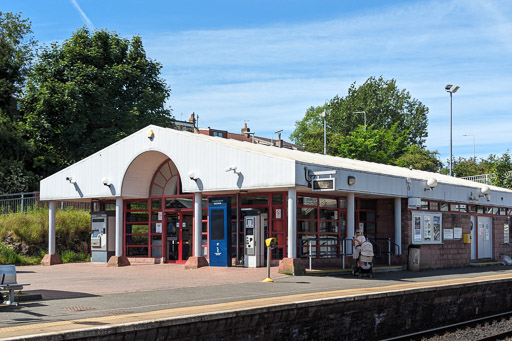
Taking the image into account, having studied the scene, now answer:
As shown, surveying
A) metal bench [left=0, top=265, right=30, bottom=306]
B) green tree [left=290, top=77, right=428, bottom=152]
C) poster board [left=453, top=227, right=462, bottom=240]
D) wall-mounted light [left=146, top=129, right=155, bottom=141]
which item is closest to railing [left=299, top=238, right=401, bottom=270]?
poster board [left=453, top=227, right=462, bottom=240]

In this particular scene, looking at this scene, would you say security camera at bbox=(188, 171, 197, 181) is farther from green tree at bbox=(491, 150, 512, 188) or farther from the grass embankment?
green tree at bbox=(491, 150, 512, 188)

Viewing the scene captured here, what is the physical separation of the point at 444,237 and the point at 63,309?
18.8m

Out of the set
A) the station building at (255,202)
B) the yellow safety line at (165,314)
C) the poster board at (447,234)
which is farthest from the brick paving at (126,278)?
the poster board at (447,234)

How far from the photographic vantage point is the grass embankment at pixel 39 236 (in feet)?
89.1

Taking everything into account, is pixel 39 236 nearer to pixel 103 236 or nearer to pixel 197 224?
pixel 103 236

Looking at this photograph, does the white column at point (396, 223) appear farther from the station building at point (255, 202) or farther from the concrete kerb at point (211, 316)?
the concrete kerb at point (211, 316)

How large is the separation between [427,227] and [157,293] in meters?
14.3

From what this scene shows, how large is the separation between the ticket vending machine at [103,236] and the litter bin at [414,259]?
11.7 metres

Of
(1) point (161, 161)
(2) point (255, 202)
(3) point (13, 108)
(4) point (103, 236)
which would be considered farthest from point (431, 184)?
(3) point (13, 108)

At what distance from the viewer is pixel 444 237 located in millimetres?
26500

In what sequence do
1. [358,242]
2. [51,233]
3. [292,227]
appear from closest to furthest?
[292,227] < [358,242] < [51,233]

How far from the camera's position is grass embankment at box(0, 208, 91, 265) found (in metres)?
27.2

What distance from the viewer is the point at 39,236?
28156mm

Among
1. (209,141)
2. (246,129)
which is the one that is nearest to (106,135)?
(209,141)
